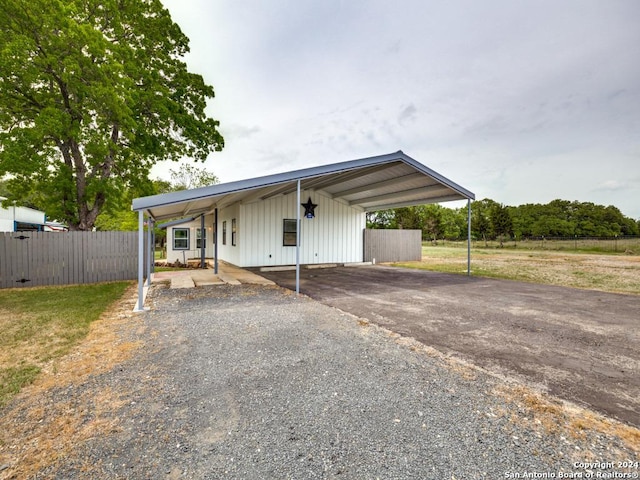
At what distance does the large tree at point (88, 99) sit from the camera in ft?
27.7

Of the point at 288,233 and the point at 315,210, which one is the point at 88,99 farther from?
the point at 315,210

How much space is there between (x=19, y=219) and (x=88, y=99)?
63.0ft

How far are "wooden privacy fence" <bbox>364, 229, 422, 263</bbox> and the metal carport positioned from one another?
5.59 feet

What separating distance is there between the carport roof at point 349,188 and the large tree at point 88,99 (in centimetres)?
306

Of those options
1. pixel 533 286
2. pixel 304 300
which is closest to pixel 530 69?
pixel 533 286

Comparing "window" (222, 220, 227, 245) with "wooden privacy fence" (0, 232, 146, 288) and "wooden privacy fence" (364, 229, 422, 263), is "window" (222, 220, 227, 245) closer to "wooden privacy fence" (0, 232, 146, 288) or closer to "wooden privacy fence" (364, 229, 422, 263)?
"wooden privacy fence" (0, 232, 146, 288)

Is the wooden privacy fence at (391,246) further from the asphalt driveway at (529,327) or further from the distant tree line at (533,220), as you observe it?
the distant tree line at (533,220)

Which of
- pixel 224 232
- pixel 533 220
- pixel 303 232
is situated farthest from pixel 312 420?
pixel 533 220

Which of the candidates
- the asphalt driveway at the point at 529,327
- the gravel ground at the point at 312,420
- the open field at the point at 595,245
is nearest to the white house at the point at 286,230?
the asphalt driveway at the point at 529,327

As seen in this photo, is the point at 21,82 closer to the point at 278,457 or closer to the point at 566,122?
the point at 278,457

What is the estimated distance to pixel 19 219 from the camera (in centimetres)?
2111

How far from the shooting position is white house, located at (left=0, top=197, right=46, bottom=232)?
748 inches

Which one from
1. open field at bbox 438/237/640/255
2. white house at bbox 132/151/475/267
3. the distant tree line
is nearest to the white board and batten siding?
white house at bbox 132/151/475/267

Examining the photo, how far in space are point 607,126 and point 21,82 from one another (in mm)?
25430
